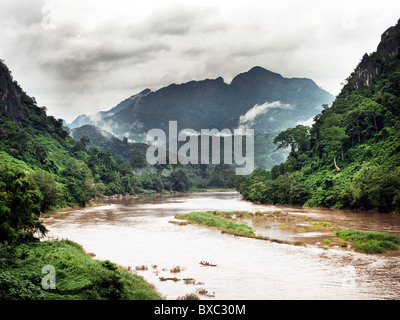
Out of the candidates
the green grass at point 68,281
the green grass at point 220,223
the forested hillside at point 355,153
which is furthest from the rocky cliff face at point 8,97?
the green grass at point 68,281

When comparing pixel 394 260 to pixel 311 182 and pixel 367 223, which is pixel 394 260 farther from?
pixel 311 182

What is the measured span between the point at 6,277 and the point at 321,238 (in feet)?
104

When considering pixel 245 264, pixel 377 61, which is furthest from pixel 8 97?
pixel 245 264

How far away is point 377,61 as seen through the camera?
4006 inches

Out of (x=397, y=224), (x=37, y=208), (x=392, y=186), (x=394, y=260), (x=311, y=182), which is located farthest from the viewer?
(x=311, y=182)

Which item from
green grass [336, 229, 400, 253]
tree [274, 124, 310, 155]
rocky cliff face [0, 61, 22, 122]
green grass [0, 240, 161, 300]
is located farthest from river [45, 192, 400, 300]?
rocky cliff face [0, 61, 22, 122]

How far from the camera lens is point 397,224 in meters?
46.2

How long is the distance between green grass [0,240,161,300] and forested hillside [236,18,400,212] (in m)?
50.2

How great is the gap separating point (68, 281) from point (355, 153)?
77.2 meters

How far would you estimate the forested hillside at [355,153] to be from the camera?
64.3 meters

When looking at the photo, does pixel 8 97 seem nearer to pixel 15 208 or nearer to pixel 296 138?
pixel 296 138

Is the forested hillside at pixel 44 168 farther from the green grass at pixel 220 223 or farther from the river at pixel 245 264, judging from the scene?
the green grass at pixel 220 223
